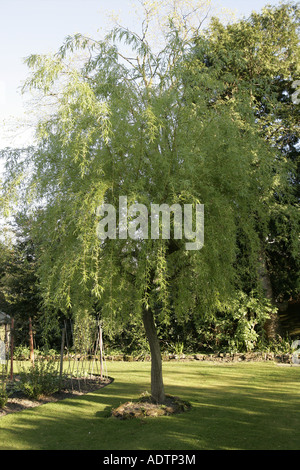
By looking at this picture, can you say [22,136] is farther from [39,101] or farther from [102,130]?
[102,130]

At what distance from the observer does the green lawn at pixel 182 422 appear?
5988 millimetres

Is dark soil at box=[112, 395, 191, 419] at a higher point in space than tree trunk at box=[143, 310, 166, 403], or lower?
lower

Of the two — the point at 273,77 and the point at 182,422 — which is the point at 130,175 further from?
the point at 273,77

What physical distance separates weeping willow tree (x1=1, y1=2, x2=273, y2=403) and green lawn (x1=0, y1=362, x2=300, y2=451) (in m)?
1.21

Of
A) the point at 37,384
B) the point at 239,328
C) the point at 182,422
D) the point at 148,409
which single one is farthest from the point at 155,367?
the point at 239,328

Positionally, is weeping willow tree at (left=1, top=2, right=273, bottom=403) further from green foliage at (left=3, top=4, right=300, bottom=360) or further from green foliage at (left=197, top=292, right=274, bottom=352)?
green foliage at (left=197, top=292, right=274, bottom=352)

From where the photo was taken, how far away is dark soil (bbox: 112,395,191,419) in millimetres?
7391

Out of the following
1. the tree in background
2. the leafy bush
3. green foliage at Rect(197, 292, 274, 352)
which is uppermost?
the tree in background

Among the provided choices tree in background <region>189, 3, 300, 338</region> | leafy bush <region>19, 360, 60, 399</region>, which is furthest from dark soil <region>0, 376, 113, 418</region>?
tree in background <region>189, 3, 300, 338</region>

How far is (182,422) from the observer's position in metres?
7.00

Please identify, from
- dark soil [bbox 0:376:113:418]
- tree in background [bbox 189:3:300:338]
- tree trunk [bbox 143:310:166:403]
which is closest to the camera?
tree trunk [bbox 143:310:166:403]

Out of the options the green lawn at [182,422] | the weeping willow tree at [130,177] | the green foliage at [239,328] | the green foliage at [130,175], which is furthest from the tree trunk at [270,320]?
the weeping willow tree at [130,177]

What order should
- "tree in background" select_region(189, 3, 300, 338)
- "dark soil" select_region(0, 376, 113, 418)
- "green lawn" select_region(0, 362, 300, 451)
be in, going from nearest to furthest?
"green lawn" select_region(0, 362, 300, 451) → "dark soil" select_region(0, 376, 113, 418) → "tree in background" select_region(189, 3, 300, 338)

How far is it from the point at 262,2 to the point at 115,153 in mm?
12936
